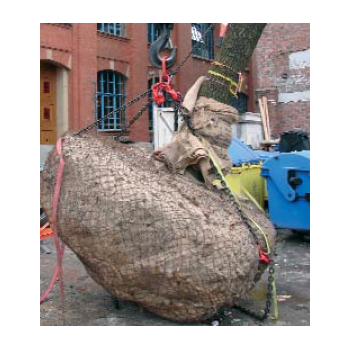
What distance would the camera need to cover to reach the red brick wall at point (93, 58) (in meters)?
11.9

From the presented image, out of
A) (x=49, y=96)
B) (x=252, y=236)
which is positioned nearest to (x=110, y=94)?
(x=49, y=96)

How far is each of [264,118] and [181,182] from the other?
449 inches

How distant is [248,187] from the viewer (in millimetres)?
7496

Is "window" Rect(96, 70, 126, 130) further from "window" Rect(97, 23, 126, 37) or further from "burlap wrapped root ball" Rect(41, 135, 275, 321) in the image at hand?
"burlap wrapped root ball" Rect(41, 135, 275, 321)

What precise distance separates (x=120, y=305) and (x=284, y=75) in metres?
11.8

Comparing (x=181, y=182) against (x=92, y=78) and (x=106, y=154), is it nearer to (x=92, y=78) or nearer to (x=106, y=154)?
(x=106, y=154)

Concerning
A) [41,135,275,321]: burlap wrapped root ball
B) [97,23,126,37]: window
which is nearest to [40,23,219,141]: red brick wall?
[97,23,126,37]: window

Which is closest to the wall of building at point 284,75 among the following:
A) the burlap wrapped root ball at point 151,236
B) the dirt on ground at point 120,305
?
the dirt on ground at point 120,305

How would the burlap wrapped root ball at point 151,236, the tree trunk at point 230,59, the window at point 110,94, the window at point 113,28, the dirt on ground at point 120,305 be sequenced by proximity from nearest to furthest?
the burlap wrapped root ball at point 151,236 → the dirt on ground at point 120,305 → the tree trunk at point 230,59 → the window at point 110,94 → the window at point 113,28

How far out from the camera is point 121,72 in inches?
548

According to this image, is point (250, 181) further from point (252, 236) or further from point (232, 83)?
point (252, 236)

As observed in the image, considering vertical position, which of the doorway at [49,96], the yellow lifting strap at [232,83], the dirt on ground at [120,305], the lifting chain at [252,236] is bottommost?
the dirt on ground at [120,305]

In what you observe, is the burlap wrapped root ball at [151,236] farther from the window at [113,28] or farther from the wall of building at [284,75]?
the wall of building at [284,75]

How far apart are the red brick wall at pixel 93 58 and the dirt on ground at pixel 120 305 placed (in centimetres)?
752
